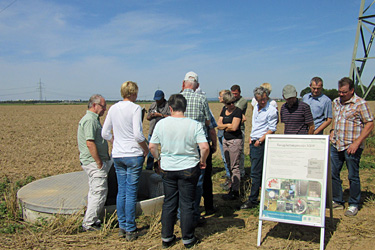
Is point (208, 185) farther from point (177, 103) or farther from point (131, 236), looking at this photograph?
point (177, 103)

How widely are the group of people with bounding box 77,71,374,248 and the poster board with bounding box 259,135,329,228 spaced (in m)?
0.90

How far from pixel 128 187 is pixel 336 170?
323 cm

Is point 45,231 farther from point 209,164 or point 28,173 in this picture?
point 28,173

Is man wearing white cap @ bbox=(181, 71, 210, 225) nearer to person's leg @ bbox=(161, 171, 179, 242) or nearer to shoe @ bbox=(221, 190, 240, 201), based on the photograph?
person's leg @ bbox=(161, 171, 179, 242)

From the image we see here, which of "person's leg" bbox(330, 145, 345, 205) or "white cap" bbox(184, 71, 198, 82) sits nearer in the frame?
"white cap" bbox(184, 71, 198, 82)

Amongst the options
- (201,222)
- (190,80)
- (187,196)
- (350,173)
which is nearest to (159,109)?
(190,80)

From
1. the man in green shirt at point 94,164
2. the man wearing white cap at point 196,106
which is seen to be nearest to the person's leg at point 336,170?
the man wearing white cap at point 196,106

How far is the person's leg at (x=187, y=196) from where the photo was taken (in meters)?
3.45

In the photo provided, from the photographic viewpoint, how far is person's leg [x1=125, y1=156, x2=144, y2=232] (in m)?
3.82

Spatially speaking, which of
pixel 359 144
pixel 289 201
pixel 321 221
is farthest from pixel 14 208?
pixel 359 144

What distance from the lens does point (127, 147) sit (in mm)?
3805

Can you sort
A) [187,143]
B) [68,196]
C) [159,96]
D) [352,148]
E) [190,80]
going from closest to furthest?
[187,143] < [190,80] < [352,148] < [68,196] < [159,96]

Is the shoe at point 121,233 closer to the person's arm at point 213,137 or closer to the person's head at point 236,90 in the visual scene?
the person's arm at point 213,137

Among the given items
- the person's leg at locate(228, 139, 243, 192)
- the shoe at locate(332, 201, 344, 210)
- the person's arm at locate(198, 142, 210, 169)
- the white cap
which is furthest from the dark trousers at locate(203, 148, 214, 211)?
the shoe at locate(332, 201, 344, 210)
